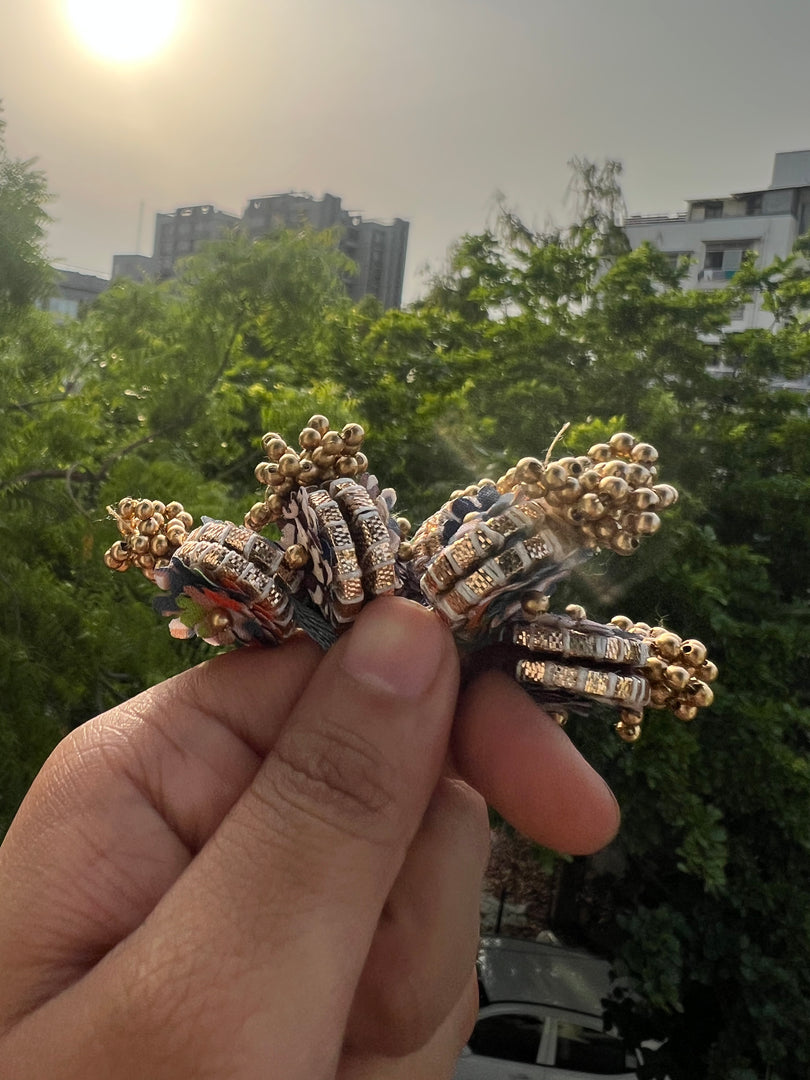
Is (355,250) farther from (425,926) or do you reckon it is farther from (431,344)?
(425,926)

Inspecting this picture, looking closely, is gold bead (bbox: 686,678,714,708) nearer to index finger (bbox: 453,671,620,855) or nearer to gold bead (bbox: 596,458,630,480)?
index finger (bbox: 453,671,620,855)

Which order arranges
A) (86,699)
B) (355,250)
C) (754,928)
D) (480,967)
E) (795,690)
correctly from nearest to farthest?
(86,699), (754,928), (795,690), (480,967), (355,250)

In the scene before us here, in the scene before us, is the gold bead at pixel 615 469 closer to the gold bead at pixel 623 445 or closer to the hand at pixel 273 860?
the gold bead at pixel 623 445

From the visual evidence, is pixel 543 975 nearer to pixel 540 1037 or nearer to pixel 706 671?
pixel 540 1037

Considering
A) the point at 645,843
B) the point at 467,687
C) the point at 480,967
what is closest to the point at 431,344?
the point at 645,843

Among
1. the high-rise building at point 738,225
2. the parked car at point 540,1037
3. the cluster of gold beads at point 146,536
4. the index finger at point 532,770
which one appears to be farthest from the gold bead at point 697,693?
the high-rise building at point 738,225

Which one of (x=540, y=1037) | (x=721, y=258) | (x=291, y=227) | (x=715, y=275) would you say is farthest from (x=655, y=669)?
(x=721, y=258)
